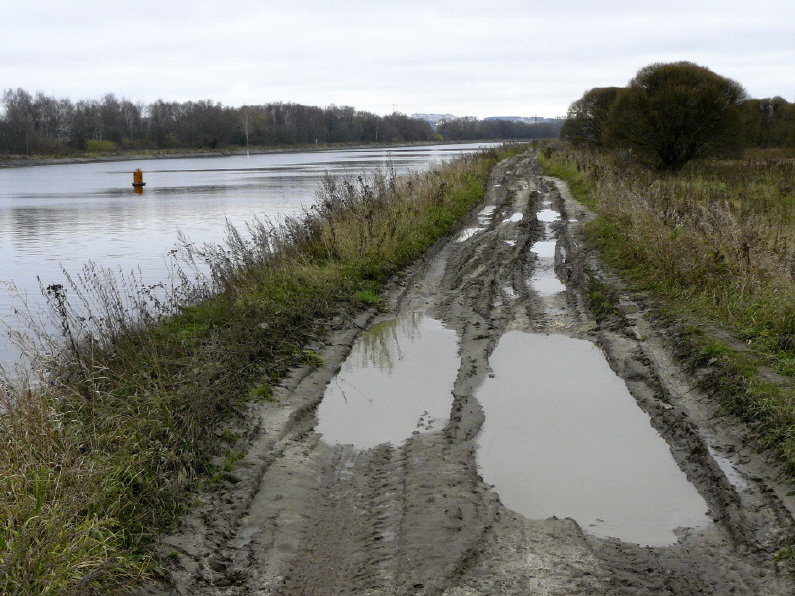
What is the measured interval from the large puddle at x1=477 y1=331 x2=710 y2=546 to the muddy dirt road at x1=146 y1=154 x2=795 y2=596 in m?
0.02

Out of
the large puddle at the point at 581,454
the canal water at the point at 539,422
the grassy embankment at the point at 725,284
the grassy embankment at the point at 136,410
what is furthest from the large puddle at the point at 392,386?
the grassy embankment at the point at 725,284

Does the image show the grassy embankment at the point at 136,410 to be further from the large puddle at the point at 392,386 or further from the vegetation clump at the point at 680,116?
the vegetation clump at the point at 680,116

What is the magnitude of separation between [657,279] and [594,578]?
7.58 metres

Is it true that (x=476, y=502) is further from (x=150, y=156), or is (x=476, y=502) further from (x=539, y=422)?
(x=150, y=156)

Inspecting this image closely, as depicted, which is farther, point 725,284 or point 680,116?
point 680,116

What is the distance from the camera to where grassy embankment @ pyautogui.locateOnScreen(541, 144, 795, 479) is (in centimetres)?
638

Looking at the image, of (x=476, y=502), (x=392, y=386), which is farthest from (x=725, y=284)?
(x=476, y=502)

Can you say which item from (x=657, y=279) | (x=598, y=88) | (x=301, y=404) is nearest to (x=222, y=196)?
(x=598, y=88)

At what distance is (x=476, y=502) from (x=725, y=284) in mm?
5943

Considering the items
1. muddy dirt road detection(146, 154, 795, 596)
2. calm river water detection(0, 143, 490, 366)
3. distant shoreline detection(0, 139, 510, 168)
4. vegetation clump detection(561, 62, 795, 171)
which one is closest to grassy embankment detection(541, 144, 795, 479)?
muddy dirt road detection(146, 154, 795, 596)

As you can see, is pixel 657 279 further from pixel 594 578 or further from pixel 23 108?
pixel 23 108

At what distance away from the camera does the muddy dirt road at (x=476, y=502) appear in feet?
13.7

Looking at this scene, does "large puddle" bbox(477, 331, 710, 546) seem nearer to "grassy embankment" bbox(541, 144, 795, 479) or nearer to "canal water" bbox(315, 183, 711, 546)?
"canal water" bbox(315, 183, 711, 546)

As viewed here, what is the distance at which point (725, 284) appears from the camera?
957 centimetres
